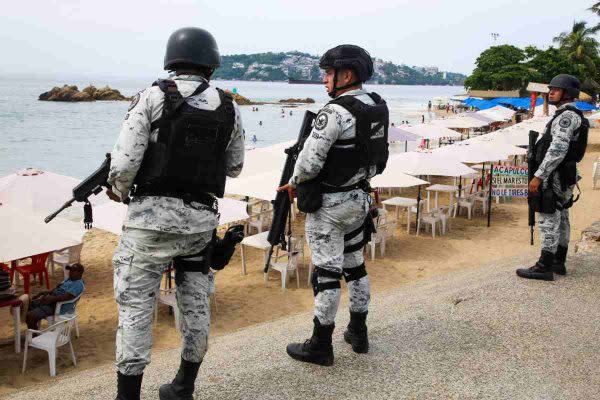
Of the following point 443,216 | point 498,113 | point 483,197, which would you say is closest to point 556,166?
point 443,216

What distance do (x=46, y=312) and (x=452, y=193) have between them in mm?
10923

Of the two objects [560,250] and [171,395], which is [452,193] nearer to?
[560,250]

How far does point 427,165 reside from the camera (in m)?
11.8

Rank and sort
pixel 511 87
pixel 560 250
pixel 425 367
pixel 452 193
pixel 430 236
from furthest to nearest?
pixel 511 87 → pixel 452 193 → pixel 430 236 → pixel 560 250 → pixel 425 367

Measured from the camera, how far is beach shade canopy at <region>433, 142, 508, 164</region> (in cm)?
1249

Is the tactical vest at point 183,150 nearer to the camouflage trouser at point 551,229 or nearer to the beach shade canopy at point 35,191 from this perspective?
the camouflage trouser at point 551,229

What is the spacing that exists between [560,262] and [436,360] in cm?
290

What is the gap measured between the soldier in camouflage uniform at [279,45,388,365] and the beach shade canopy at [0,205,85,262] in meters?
4.15

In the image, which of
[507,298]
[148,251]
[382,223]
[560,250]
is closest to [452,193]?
[382,223]

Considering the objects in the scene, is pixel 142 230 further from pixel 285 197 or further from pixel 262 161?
pixel 262 161

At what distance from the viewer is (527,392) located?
3.55m

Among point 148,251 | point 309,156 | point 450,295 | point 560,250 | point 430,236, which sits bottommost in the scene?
point 430,236

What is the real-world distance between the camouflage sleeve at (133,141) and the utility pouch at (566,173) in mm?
4455

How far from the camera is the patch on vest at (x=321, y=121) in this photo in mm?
3424
